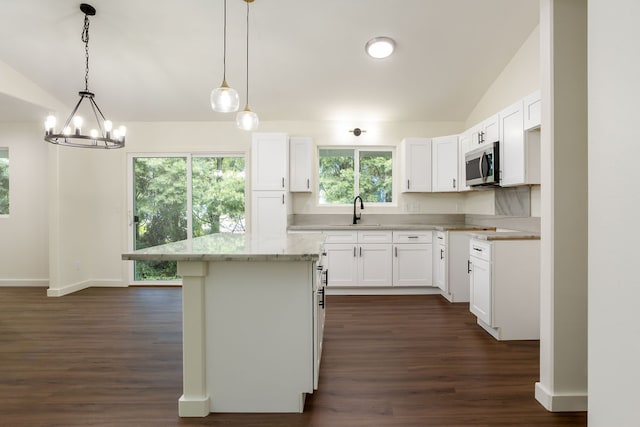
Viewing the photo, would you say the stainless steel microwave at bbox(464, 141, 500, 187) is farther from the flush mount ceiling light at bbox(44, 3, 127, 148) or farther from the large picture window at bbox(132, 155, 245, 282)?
the flush mount ceiling light at bbox(44, 3, 127, 148)

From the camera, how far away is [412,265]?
14.9ft

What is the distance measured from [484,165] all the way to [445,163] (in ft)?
3.44

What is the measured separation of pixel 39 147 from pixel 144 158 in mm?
1518

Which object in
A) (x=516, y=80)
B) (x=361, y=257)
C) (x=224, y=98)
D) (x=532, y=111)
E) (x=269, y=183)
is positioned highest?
(x=516, y=80)

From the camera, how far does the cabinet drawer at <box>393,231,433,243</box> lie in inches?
178

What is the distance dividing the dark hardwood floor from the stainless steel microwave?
1.42 metres

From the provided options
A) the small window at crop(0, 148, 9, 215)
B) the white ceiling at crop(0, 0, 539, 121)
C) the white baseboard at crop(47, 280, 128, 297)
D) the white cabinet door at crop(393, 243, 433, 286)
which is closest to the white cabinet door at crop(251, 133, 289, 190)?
the white ceiling at crop(0, 0, 539, 121)

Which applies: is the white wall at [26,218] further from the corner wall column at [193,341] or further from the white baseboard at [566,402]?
the white baseboard at [566,402]

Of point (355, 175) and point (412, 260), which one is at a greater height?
point (355, 175)

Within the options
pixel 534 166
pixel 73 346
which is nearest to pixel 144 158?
pixel 73 346

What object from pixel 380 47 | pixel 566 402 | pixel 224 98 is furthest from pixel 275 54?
pixel 566 402

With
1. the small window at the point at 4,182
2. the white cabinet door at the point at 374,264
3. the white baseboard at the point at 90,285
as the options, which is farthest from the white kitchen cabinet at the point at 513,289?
the small window at the point at 4,182

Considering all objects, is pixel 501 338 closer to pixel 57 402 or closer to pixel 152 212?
pixel 57 402
